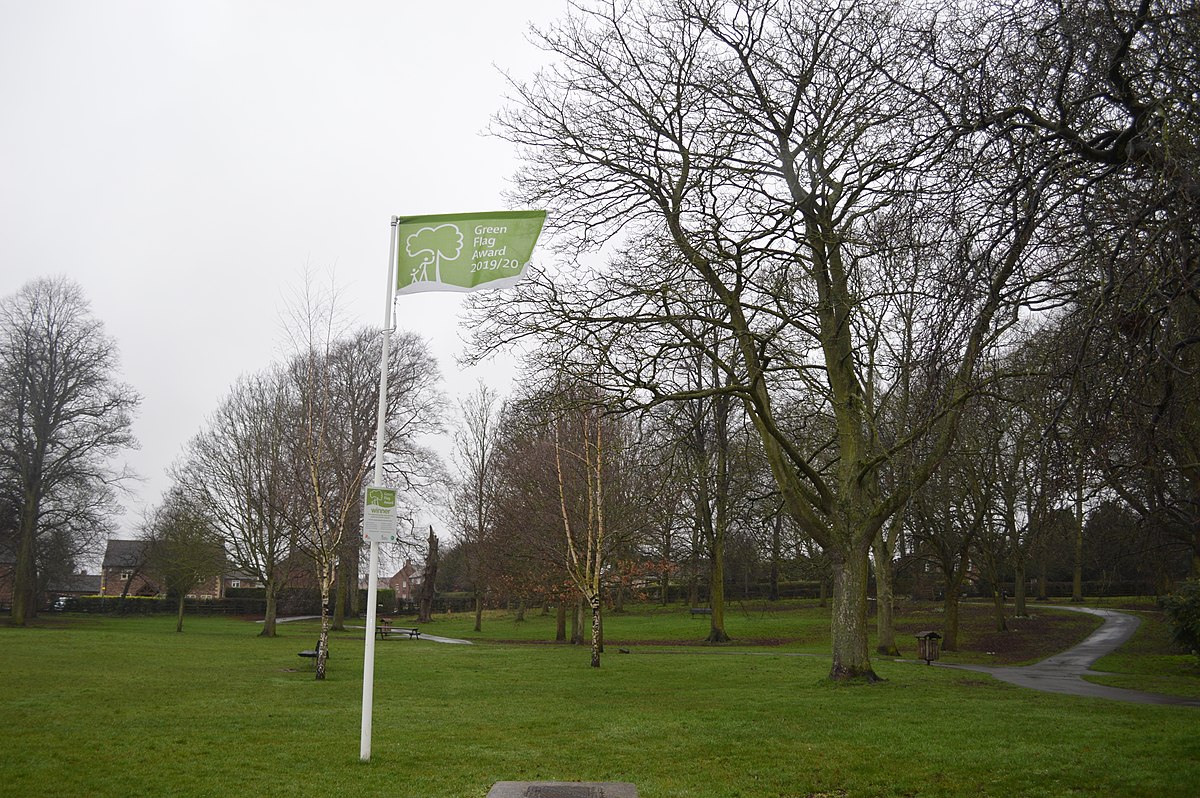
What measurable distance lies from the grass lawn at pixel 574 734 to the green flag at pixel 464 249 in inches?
213

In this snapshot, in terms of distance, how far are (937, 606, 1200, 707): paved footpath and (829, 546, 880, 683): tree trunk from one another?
11.0ft

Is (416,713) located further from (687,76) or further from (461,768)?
(687,76)

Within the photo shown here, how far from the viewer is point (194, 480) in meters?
41.1

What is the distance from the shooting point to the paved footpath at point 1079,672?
1570cm

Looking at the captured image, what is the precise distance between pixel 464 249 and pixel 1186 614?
19.2m

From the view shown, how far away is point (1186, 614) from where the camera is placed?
805 inches

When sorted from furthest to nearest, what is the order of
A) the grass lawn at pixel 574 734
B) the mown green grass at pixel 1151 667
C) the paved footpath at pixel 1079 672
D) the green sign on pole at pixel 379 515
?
the mown green grass at pixel 1151 667, the paved footpath at pixel 1079 672, the green sign on pole at pixel 379 515, the grass lawn at pixel 574 734

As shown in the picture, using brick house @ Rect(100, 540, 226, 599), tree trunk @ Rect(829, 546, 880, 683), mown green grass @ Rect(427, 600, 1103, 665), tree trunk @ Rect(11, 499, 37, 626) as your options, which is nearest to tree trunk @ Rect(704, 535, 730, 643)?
mown green grass @ Rect(427, 600, 1103, 665)

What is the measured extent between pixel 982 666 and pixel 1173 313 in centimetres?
1961

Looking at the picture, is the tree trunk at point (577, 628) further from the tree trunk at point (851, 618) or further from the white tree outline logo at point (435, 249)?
the white tree outline logo at point (435, 249)

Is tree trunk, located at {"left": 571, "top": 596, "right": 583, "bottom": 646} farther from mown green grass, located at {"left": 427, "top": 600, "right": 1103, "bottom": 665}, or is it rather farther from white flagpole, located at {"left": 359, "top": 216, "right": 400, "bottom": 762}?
white flagpole, located at {"left": 359, "top": 216, "right": 400, "bottom": 762}

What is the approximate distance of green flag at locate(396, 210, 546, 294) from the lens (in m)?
10.3

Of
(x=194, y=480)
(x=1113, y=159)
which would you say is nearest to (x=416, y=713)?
(x=1113, y=159)

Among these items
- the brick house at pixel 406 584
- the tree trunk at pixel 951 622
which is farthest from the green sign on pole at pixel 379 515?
the brick house at pixel 406 584
